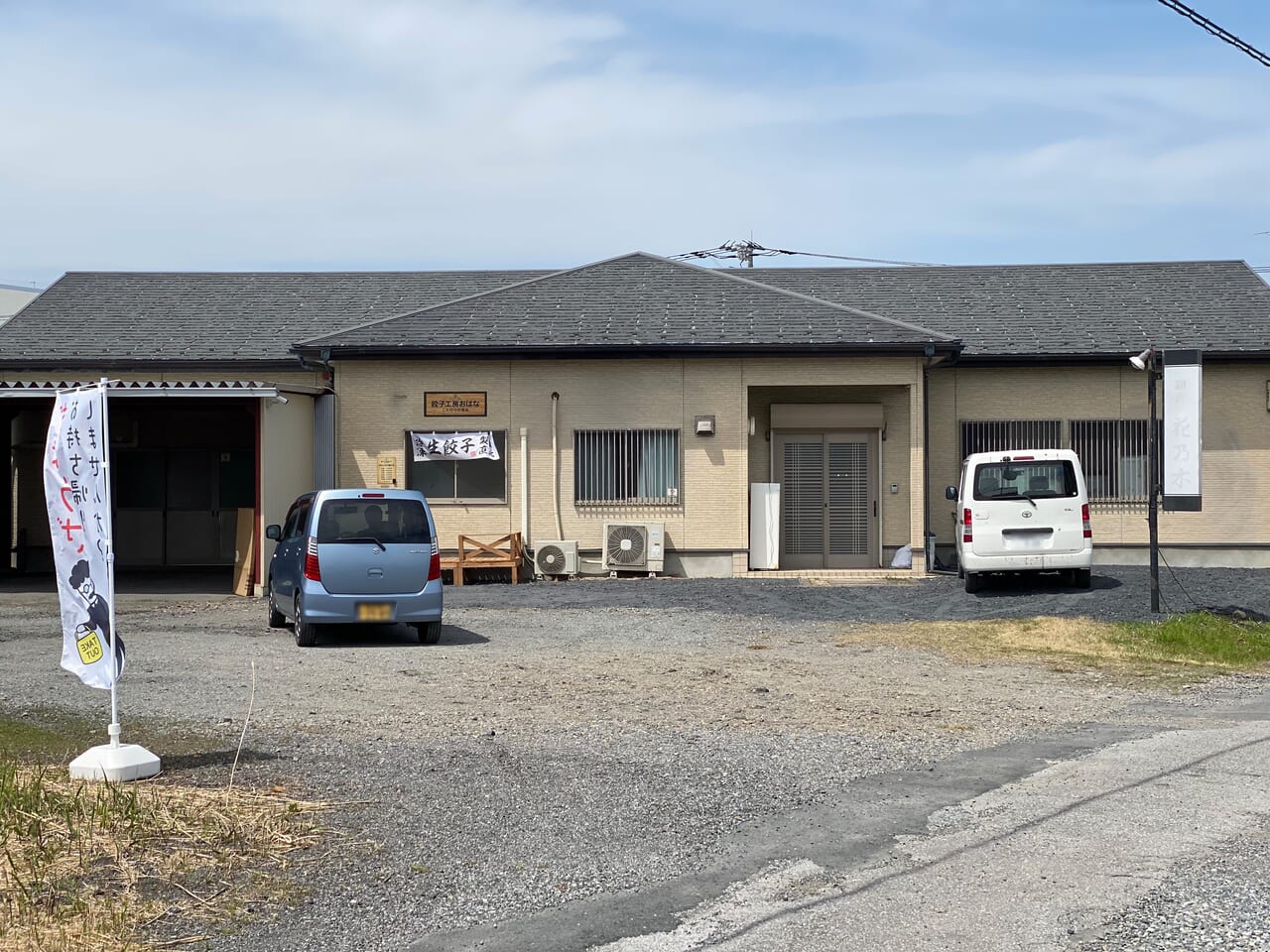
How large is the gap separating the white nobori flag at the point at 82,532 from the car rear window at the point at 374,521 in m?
5.80

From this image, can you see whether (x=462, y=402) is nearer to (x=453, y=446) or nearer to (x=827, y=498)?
(x=453, y=446)

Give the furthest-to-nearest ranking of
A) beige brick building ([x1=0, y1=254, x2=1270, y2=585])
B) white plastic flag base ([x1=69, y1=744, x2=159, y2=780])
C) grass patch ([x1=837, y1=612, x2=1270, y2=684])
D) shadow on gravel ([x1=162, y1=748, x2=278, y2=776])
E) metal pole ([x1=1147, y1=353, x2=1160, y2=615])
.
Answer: beige brick building ([x1=0, y1=254, x2=1270, y2=585]) < metal pole ([x1=1147, y1=353, x2=1160, y2=615]) < grass patch ([x1=837, y1=612, x2=1270, y2=684]) < shadow on gravel ([x1=162, y1=748, x2=278, y2=776]) < white plastic flag base ([x1=69, y1=744, x2=159, y2=780])

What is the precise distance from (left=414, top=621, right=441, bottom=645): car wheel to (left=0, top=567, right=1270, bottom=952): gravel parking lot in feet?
0.76

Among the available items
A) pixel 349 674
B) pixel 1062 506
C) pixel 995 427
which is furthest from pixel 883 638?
pixel 995 427

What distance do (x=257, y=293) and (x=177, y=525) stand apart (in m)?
4.99

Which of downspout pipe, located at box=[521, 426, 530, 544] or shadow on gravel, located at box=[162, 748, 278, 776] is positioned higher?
downspout pipe, located at box=[521, 426, 530, 544]

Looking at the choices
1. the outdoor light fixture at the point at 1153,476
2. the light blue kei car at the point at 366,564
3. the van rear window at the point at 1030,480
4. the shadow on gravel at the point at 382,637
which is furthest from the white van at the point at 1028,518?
the light blue kei car at the point at 366,564

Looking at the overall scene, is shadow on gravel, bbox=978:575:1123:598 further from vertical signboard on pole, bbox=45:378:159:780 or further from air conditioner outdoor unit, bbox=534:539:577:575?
vertical signboard on pole, bbox=45:378:159:780

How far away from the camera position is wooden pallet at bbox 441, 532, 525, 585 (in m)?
19.9

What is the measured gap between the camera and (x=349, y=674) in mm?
11516

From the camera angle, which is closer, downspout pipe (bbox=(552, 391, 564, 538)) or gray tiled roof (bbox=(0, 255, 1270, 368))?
downspout pipe (bbox=(552, 391, 564, 538))

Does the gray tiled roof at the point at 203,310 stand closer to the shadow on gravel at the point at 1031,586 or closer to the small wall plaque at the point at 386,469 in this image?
the small wall plaque at the point at 386,469

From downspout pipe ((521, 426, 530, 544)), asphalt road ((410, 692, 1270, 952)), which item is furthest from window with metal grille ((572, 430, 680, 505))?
asphalt road ((410, 692, 1270, 952))

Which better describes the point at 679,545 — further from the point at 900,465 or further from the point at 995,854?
the point at 995,854
